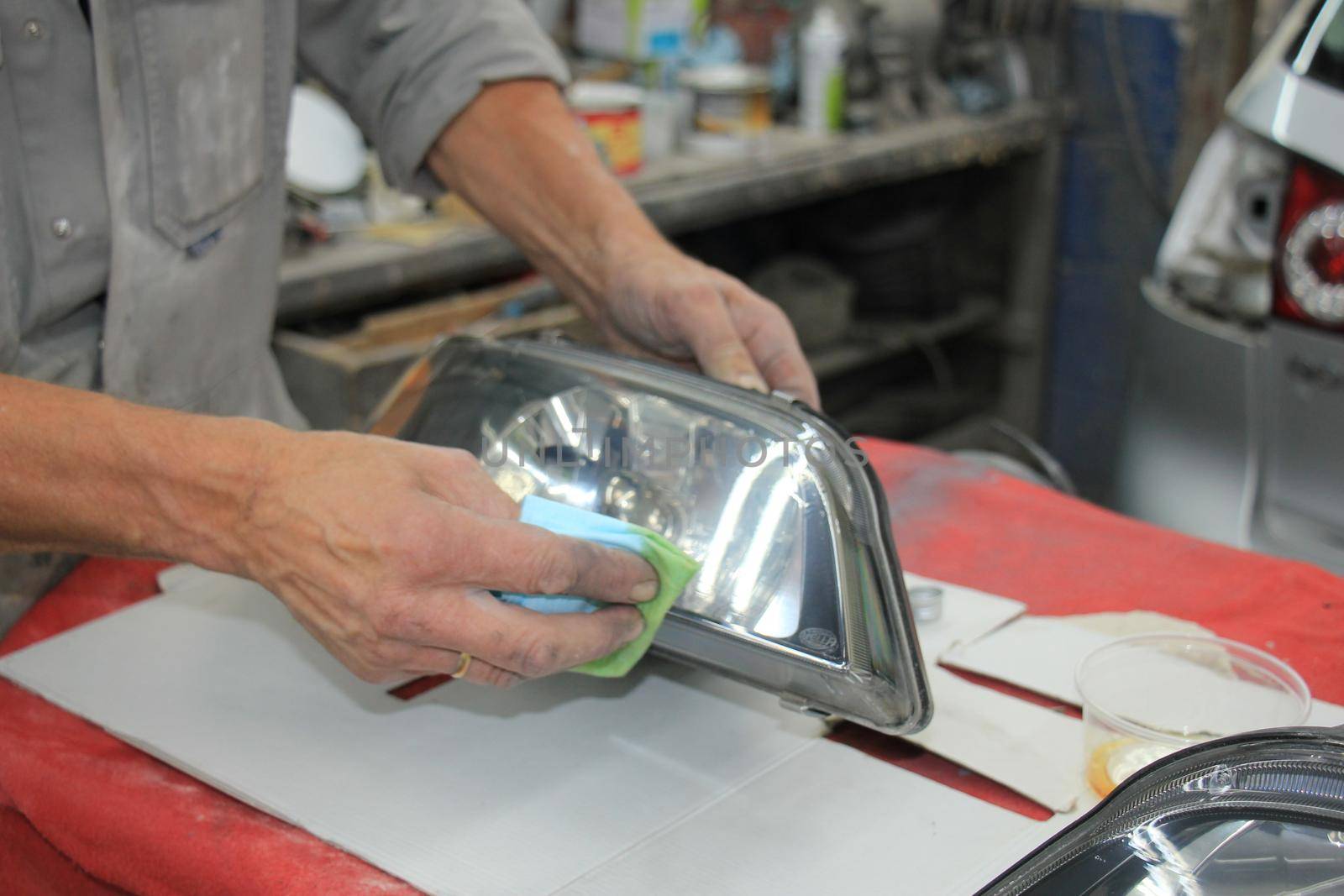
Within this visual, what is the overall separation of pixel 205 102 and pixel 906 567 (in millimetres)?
787

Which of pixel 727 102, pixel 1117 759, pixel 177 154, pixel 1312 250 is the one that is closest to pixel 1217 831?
pixel 1117 759

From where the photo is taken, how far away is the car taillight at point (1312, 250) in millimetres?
1643

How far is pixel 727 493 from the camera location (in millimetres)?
1024

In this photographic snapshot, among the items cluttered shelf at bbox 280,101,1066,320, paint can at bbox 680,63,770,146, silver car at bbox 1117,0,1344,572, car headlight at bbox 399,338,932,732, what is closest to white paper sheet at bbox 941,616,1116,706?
car headlight at bbox 399,338,932,732

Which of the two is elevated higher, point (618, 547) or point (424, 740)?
point (618, 547)

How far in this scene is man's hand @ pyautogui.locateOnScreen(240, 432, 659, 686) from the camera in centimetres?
83

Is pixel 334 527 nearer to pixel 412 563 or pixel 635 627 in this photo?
pixel 412 563

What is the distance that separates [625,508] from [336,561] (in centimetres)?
27

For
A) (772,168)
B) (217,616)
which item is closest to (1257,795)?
(217,616)

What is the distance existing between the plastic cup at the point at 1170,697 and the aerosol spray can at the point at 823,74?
2.03 m

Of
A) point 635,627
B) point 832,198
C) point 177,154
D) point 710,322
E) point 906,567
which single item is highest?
point 177,154

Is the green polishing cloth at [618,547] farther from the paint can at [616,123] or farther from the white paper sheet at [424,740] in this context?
the paint can at [616,123]

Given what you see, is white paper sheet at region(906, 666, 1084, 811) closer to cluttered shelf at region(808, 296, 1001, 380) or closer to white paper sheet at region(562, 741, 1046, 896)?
white paper sheet at region(562, 741, 1046, 896)

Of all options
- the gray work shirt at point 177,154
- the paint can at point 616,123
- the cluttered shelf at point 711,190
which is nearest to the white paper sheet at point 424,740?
the gray work shirt at point 177,154
